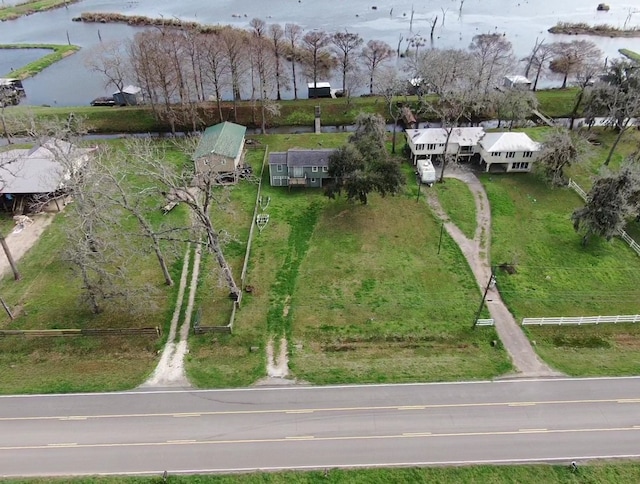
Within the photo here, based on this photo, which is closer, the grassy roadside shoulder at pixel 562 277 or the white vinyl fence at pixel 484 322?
the grassy roadside shoulder at pixel 562 277

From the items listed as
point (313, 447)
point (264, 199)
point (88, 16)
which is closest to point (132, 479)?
point (313, 447)

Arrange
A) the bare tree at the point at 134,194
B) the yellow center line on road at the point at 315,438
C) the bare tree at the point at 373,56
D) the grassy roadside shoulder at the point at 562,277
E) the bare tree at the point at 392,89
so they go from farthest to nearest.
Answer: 1. the bare tree at the point at 373,56
2. the bare tree at the point at 392,89
3. the bare tree at the point at 134,194
4. the grassy roadside shoulder at the point at 562,277
5. the yellow center line on road at the point at 315,438

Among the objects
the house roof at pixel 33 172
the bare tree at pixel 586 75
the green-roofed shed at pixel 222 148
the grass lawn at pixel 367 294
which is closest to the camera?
the grass lawn at pixel 367 294

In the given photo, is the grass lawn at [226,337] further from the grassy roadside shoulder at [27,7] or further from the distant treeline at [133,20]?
the grassy roadside shoulder at [27,7]

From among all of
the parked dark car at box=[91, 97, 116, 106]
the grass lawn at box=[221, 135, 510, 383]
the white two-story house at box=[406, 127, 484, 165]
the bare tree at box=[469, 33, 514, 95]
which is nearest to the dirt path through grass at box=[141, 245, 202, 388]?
the grass lawn at box=[221, 135, 510, 383]

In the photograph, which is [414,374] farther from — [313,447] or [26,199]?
[26,199]

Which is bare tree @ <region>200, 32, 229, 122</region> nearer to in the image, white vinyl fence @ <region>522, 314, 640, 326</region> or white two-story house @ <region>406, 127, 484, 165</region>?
white two-story house @ <region>406, 127, 484, 165</region>

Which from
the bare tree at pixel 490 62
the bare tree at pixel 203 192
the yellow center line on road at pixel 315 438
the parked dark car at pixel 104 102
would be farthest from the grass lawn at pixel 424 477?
the parked dark car at pixel 104 102
